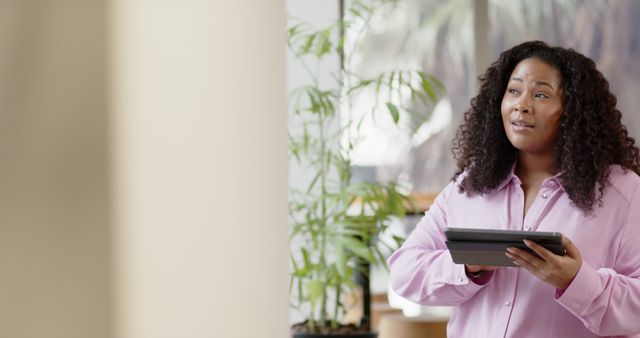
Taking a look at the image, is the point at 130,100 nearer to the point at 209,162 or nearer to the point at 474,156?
the point at 209,162

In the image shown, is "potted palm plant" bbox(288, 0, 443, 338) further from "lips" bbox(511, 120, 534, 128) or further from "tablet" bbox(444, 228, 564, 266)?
"tablet" bbox(444, 228, 564, 266)

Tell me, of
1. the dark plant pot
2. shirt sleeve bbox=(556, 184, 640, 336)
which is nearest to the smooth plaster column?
shirt sleeve bbox=(556, 184, 640, 336)

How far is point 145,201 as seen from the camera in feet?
1.43

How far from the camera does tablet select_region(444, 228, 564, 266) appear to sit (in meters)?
1.67

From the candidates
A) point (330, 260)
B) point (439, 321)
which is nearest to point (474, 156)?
point (439, 321)

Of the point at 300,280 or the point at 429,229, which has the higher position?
the point at 429,229

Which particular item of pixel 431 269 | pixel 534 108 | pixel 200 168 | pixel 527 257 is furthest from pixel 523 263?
pixel 200 168

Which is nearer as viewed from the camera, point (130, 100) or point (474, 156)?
point (130, 100)

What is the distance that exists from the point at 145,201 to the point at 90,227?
0.05 meters

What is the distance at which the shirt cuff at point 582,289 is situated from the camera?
5.57 ft

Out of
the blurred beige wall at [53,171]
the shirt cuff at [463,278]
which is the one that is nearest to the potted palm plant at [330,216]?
the shirt cuff at [463,278]

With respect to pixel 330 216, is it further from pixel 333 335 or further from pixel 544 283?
pixel 544 283

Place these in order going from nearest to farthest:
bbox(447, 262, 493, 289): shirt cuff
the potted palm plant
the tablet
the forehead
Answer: the tablet, bbox(447, 262, 493, 289): shirt cuff, the forehead, the potted palm plant

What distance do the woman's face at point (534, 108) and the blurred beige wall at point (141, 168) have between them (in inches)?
56.3
